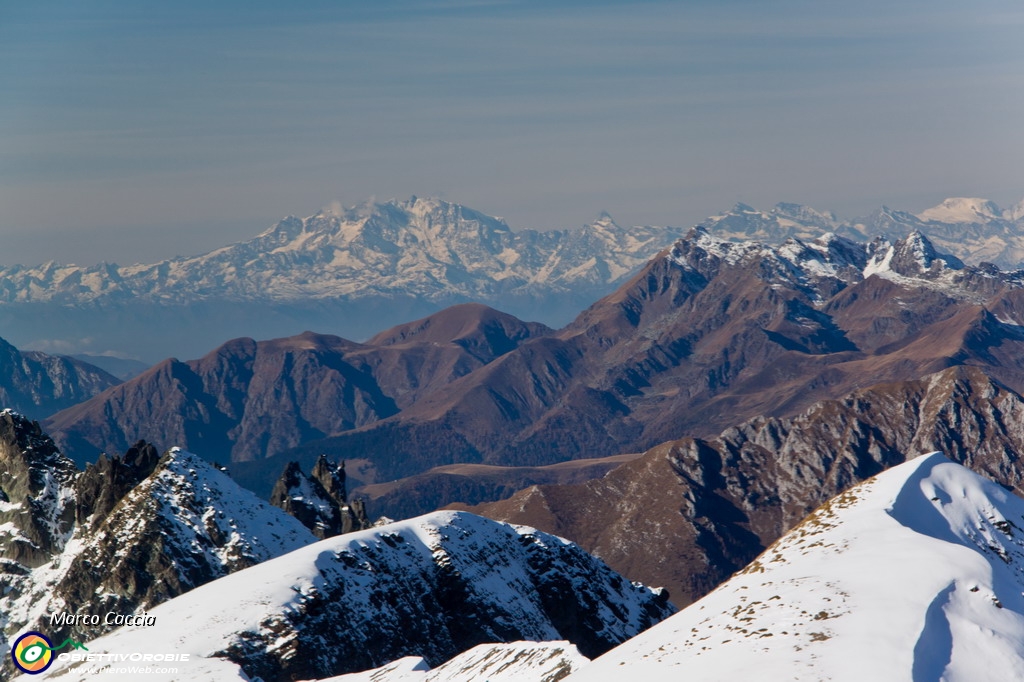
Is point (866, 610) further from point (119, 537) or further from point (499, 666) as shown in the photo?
point (119, 537)

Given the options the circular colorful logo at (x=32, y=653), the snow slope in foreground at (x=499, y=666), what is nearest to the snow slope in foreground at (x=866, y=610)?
the snow slope in foreground at (x=499, y=666)

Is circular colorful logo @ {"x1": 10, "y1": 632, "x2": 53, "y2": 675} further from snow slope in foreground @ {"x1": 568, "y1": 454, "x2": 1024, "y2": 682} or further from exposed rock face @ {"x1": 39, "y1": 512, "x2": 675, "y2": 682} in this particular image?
snow slope in foreground @ {"x1": 568, "y1": 454, "x2": 1024, "y2": 682}

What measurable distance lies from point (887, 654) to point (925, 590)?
33.0 ft

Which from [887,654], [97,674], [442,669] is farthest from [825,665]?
[97,674]

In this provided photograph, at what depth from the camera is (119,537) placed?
170 metres

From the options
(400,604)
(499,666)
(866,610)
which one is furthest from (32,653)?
(866,610)

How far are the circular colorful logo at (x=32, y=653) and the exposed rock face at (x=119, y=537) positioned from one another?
20.8 feet

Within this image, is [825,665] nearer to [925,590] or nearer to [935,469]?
[925,590]

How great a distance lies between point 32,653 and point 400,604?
4710cm

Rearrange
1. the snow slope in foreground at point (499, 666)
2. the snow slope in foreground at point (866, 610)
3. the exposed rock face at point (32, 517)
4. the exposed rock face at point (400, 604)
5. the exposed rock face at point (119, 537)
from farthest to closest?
the exposed rock face at point (32, 517) → the exposed rock face at point (119, 537) → the exposed rock face at point (400, 604) → the snow slope in foreground at point (499, 666) → the snow slope in foreground at point (866, 610)

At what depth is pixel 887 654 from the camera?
2931 inches

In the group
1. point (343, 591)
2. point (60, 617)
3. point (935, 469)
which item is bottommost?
point (60, 617)

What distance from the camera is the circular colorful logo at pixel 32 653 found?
136 m

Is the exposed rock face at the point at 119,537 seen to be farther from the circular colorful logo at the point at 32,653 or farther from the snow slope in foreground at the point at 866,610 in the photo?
the snow slope in foreground at the point at 866,610
